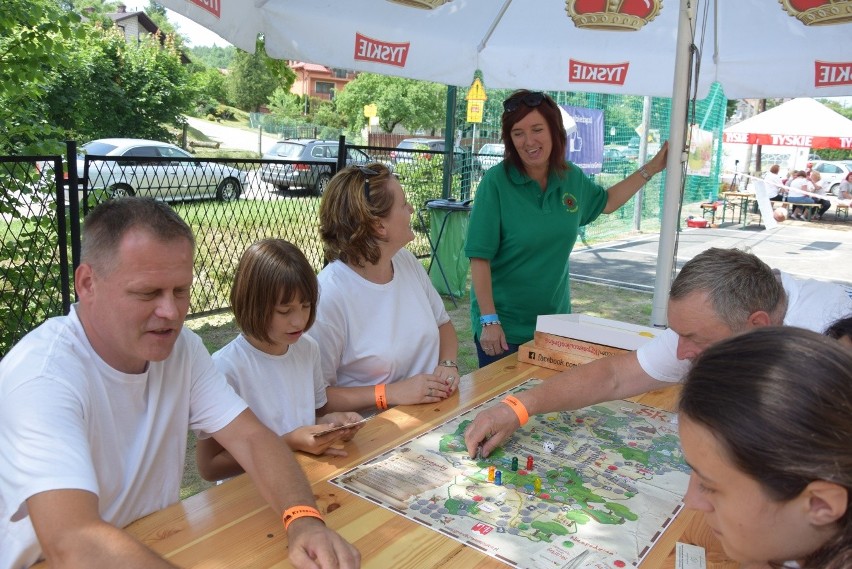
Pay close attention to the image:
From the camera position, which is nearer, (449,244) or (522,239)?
(522,239)

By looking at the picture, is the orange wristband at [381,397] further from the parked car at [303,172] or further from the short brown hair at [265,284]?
the parked car at [303,172]

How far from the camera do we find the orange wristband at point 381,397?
7.69 ft

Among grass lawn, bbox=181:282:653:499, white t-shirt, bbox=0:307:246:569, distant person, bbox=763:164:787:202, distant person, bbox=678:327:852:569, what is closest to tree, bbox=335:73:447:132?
distant person, bbox=763:164:787:202

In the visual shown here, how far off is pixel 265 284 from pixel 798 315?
1515 mm

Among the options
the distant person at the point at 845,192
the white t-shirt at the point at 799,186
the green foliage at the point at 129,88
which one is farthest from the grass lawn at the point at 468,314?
the green foliage at the point at 129,88

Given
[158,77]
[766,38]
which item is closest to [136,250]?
[766,38]

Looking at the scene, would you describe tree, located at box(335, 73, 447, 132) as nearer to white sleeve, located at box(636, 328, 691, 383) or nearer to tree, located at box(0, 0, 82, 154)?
tree, located at box(0, 0, 82, 154)

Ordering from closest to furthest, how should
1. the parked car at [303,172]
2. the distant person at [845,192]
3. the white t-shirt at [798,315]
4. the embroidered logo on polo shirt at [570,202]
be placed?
the white t-shirt at [798,315] < the embroidered logo on polo shirt at [570,202] < the parked car at [303,172] < the distant person at [845,192]

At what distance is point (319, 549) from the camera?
4.43 feet

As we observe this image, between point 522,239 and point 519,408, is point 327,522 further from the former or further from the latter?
point 522,239

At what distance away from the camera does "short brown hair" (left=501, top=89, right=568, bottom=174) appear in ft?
10.2

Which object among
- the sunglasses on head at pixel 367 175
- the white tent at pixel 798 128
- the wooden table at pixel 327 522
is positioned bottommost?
the wooden table at pixel 327 522

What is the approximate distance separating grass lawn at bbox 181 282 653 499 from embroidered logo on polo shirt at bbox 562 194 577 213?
247 cm

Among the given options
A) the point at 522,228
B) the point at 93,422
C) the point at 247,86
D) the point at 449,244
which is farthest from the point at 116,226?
the point at 247,86
